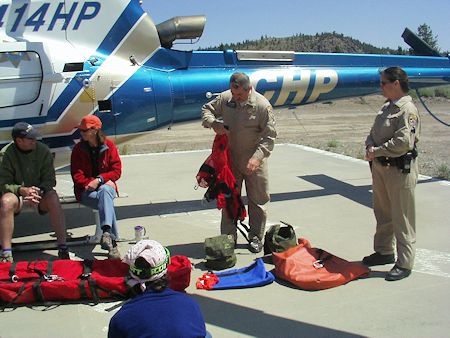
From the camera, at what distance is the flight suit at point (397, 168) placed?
415cm

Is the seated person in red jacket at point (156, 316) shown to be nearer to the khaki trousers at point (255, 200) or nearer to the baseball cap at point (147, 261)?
the baseball cap at point (147, 261)

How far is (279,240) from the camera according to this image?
4.83m

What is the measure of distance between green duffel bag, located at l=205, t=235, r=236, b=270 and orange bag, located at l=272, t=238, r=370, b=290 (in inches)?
16.3

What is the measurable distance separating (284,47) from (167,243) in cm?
5065

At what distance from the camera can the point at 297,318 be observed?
3.68 meters

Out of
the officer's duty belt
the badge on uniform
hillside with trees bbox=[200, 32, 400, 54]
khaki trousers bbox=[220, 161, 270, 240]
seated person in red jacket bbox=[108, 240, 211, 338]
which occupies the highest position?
hillside with trees bbox=[200, 32, 400, 54]

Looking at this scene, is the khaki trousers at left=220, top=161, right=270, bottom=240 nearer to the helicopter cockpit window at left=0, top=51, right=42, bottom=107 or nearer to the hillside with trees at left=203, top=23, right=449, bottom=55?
the helicopter cockpit window at left=0, top=51, right=42, bottom=107

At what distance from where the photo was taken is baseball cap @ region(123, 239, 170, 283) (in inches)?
83.5

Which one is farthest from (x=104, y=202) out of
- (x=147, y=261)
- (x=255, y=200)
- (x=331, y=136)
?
(x=331, y=136)

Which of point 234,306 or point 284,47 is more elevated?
point 284,47

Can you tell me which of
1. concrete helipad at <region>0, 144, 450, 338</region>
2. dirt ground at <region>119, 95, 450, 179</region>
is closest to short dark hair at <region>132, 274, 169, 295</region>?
concrete helipad at <region>0, 144, 450, 338</region>

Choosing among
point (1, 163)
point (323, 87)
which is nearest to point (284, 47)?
point (323, 87)

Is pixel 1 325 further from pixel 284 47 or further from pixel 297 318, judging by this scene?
pixel 284 47

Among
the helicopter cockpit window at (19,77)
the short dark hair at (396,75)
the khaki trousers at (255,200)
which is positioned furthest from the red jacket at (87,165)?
the short dark hair at (396,75)
